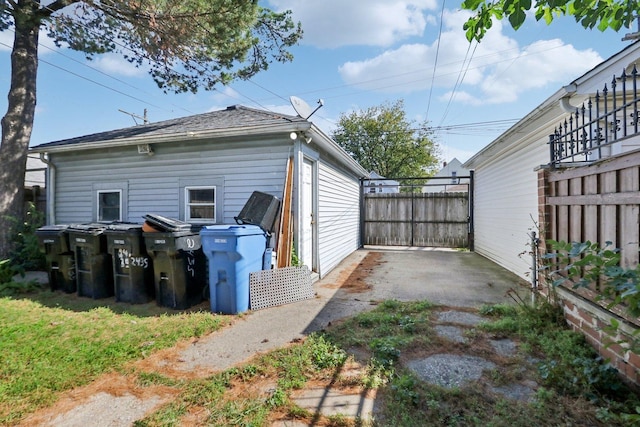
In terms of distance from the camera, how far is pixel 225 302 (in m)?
→ 4.21

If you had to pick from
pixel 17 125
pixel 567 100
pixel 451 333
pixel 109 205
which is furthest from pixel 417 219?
pixel 17 125

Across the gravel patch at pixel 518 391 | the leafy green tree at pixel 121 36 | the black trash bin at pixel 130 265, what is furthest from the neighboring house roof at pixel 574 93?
the black trash bin at pixel 130 265

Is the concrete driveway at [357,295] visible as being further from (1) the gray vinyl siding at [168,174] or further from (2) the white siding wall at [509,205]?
(1) the gray vinyl siding at [168,174]

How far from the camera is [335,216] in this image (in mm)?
7824

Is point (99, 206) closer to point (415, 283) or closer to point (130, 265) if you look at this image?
point (130, 265)

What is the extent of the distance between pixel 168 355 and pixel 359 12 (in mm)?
8489

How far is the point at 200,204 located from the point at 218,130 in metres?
1.53

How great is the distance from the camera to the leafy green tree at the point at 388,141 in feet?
79.8

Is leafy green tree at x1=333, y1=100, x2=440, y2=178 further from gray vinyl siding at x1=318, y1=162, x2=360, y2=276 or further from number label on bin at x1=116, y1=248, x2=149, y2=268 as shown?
number label on bin at x1=116, y1=248, x2=149, y2=268

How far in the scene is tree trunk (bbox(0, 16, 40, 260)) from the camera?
655 cm

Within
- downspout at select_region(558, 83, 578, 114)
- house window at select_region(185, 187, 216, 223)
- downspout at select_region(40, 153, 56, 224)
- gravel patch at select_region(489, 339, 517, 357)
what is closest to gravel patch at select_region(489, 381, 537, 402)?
gravel patch at select_region(489, 339, 517, 357)

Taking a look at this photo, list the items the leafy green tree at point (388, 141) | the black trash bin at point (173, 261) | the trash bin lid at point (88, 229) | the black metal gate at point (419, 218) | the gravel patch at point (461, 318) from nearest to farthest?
the gravel patch at point (461, 318)
the black trash bin at point (173, 261)
the trash bin lid at point (88, 229)
the black metal gate at point (419, 218)
the leafy green tree at point (388, 141)

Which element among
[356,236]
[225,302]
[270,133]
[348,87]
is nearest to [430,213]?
[356,236]

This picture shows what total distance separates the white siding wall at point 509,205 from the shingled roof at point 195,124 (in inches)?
184
